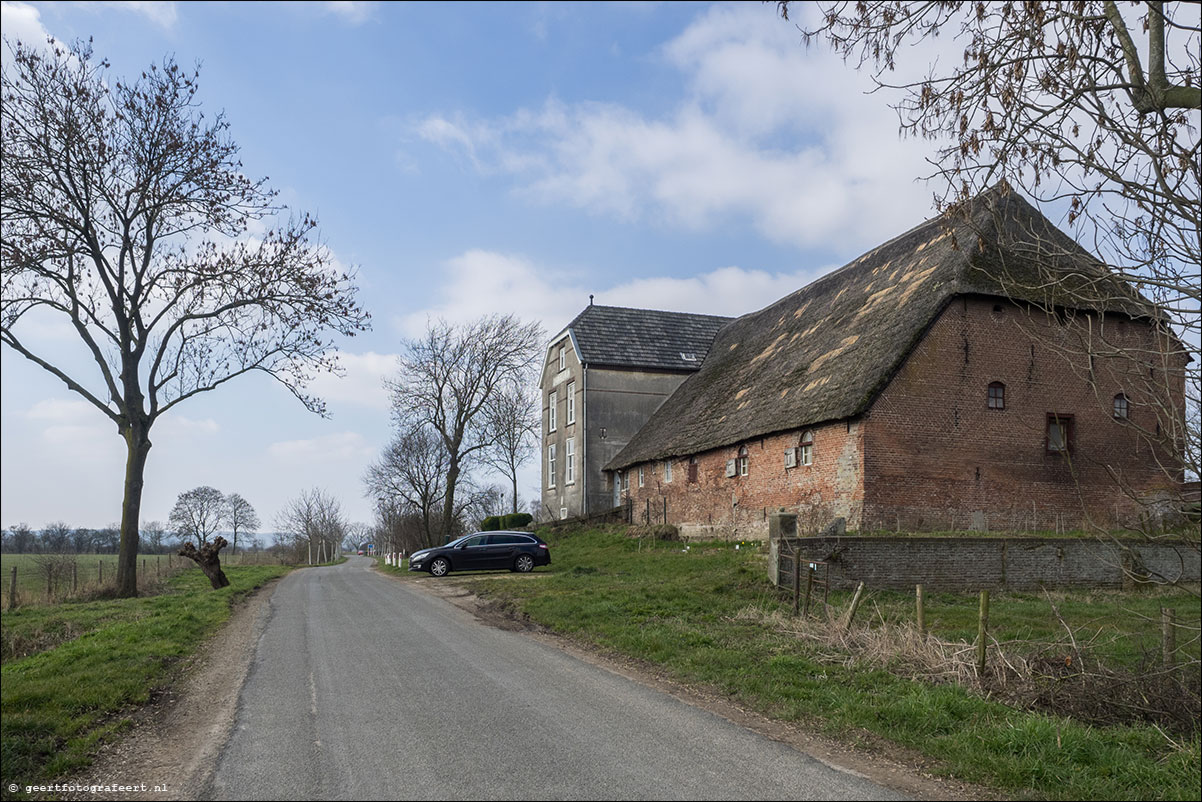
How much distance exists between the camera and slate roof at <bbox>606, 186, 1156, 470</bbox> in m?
22.0

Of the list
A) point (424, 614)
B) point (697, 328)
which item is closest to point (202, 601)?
point (424, 614)

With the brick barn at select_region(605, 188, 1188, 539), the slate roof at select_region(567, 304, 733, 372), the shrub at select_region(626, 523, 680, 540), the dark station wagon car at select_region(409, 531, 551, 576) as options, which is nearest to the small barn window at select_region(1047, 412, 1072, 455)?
the brick barn at select_region(605, 188, 1188, 539)

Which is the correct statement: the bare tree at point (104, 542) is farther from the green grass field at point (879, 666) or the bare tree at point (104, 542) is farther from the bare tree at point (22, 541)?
the green grass field at point (879, 666)

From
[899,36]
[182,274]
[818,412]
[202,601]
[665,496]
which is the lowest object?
[202,601]

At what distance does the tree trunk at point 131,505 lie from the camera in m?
23.5

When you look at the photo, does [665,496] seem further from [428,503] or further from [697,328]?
[428,503]

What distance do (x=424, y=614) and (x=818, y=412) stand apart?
1160 centimetres

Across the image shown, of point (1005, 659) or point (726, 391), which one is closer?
point (1005, 659)

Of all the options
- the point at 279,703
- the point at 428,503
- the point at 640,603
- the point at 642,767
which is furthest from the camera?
the point at 428,503

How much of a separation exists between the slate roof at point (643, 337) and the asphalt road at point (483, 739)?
96.2 ft

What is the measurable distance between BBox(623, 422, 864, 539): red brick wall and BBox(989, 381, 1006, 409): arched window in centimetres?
409

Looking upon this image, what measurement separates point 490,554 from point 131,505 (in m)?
10.2

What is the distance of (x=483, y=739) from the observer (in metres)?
7.08

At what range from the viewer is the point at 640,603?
50.8ft
